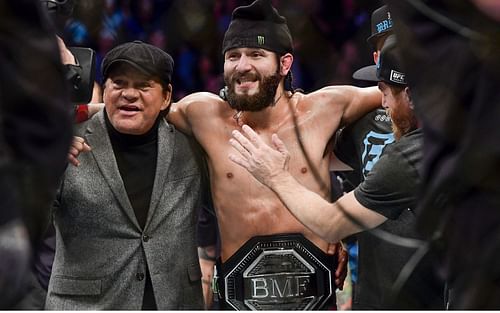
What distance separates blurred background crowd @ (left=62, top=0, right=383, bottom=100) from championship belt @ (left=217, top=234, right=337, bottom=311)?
334mm

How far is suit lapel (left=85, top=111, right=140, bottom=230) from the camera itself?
183cm

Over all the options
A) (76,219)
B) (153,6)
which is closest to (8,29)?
(153,6)

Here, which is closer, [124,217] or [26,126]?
[26,126]

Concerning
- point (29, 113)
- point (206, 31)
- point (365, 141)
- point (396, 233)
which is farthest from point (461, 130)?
point (365, 141)

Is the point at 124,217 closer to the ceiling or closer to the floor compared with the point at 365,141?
closer to the floor

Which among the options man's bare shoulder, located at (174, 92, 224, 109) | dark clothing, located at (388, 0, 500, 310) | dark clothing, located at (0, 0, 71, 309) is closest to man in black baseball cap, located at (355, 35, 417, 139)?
man's bare shoulder, located at (174, 92, 224, 109)

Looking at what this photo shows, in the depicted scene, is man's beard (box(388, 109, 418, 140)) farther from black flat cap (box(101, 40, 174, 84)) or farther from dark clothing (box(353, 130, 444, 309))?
black flat cap (box(101, 40, 174, 84))

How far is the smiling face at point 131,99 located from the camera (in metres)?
1.83

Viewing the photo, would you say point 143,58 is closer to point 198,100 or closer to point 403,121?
point 198,100

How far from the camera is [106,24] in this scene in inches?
60.7

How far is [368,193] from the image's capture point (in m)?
1.63

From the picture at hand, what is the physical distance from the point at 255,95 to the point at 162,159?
23 centimetres

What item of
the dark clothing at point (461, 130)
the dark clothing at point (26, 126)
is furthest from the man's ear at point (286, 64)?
the dark clothing at point (26, 126)

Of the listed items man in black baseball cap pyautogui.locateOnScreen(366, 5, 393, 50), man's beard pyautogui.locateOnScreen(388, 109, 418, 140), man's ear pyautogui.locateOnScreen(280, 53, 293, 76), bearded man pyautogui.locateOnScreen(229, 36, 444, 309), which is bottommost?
bearded man pyautogui.locateOnScreen(229, 36, 444, 309)
